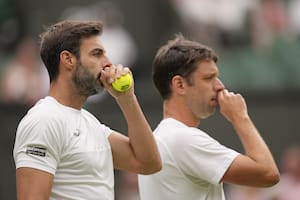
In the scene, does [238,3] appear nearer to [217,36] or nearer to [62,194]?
[217,36]

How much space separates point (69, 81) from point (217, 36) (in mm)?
9044

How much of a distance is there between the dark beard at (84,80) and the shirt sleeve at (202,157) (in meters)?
0.82

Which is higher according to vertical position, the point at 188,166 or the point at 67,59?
the point at 67,59

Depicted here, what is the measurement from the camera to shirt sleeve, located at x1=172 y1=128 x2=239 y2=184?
6.92 m

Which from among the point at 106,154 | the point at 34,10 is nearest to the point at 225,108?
the point at 106,154

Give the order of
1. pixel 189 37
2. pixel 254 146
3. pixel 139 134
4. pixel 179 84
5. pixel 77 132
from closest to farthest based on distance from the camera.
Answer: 1. pixel 77 132
2. pixel 139 134
3. pixel 254 146
4. pixel 179 84
5. pixel 189 37

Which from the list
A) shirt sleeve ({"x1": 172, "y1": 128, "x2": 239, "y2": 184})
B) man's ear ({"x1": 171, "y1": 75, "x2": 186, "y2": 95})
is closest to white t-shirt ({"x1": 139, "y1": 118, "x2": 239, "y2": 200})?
shirt sleeve ({"x1": 172, "y1": 128, "x2": 239, "y2": 184})

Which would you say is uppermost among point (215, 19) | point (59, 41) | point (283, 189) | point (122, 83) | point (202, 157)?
point (59, 41)

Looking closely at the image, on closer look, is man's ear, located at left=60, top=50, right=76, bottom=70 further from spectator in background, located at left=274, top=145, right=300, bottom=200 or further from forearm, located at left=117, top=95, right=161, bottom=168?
spectator in background, located at left=274, top=145, right=300, bottom=200

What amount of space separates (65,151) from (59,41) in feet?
2.08

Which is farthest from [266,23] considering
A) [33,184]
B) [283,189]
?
[33,184]

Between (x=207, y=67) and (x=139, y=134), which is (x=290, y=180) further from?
(x=139, y=134)

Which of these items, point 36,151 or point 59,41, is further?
point 59,41

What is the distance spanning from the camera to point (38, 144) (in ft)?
20.1
